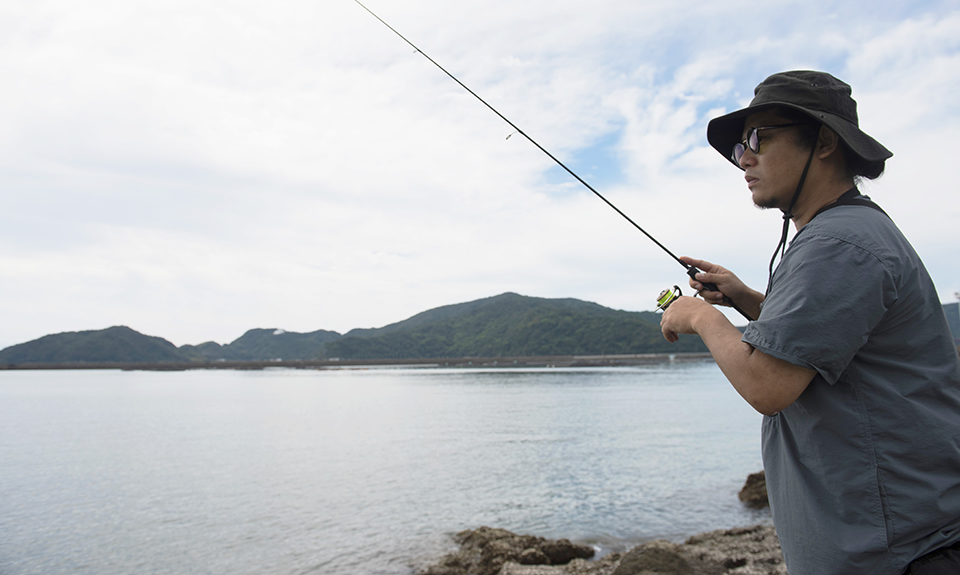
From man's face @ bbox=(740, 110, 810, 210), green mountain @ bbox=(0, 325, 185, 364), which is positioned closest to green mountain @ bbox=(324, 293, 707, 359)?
green mountain @ bbox=(0, 325, 185, 364)

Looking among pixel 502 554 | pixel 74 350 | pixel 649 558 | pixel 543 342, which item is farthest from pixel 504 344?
pixel 649 558

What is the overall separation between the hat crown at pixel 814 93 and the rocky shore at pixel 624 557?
689cm

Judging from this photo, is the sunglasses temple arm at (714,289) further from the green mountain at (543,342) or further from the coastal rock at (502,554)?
the green mountain at (543,342)

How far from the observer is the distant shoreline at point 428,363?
460 feet

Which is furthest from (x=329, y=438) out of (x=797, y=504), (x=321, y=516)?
(x=797, y=504)

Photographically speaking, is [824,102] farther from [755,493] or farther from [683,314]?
[755,493]

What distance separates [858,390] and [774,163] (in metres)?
0.74

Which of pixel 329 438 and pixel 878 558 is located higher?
pixel 878 558

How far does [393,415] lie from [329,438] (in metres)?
12.2

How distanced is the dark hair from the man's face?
0.02 meters

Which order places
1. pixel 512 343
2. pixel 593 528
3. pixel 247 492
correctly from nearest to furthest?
1. pixel 593 528
2. pixel 247 492
3. pixel 512 343

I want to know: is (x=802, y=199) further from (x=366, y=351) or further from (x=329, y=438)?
(x=366, y=351)

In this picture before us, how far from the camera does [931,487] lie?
4.77 ft

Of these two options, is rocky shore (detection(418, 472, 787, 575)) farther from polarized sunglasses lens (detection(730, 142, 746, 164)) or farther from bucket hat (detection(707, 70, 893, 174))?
bucket hat (detection(707, 70, 893, 174))
